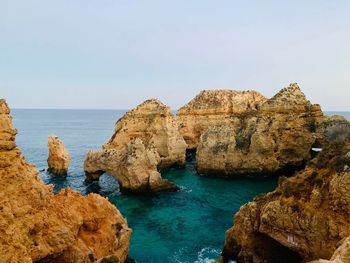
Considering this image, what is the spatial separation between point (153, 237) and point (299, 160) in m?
25.1

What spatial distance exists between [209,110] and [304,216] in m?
50.1

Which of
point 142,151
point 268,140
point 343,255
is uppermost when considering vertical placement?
point 343,255

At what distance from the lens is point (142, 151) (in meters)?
38.7

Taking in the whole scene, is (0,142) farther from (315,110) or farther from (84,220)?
(315,110)

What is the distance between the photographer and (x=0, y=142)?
46.0 feet

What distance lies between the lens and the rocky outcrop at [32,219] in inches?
497

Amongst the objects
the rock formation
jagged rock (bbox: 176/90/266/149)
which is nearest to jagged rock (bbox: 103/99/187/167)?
the rock formation

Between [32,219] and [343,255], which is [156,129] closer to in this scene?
[32,219]

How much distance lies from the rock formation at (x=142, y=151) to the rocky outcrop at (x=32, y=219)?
19.9 m

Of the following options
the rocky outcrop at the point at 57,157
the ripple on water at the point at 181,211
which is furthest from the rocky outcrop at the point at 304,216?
the rocky outcrop at the point at 57,157

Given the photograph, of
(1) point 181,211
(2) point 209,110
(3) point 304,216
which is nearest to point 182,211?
(1) point 181,211

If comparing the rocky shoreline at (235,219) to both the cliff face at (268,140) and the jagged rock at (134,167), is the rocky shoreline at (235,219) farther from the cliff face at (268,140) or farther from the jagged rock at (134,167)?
the cliff face at (268,140)

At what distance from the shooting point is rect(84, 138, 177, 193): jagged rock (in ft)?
124

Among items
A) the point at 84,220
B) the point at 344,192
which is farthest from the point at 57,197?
the point at 344,192
